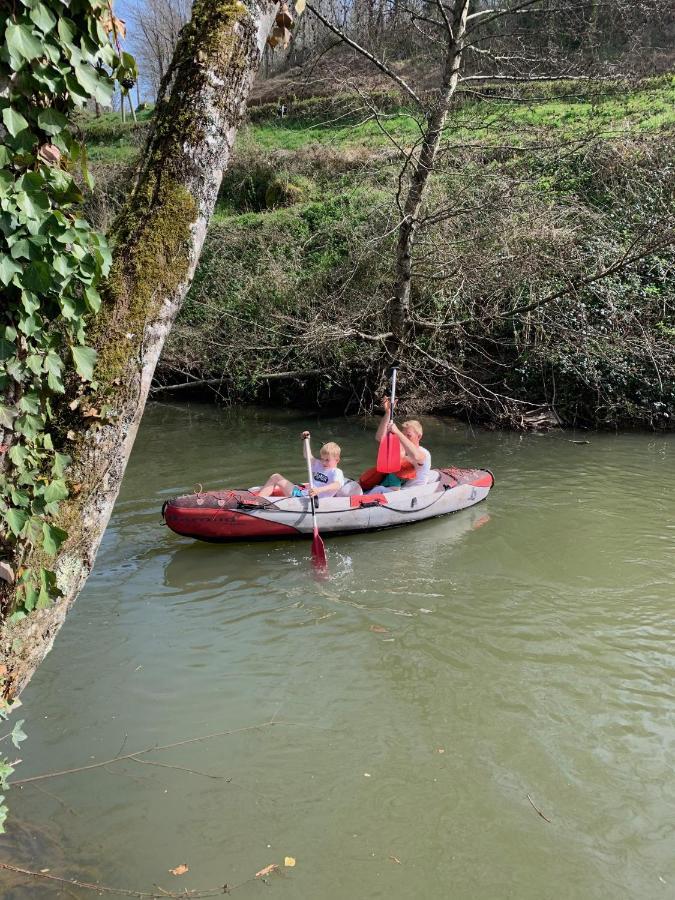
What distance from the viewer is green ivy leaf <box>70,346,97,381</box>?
85.0 inches

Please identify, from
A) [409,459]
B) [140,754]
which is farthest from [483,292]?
[140,754]

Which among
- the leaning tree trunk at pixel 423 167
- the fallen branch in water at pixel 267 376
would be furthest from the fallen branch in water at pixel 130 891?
the fallen branch in water at pixel 267 376

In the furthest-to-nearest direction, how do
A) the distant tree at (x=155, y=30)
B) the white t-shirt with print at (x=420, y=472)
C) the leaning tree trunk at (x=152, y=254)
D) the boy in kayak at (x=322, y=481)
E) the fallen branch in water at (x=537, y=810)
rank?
the distant tree at (x=155, y=30), the white t-shirt with print at (x=420, y=472), the boy in kayak at (x=322, y=481), the fallen branch in water at (x=537, y=810), the leaning tree trunk at (x=152, y=254)

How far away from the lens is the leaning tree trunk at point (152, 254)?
2.24 metres

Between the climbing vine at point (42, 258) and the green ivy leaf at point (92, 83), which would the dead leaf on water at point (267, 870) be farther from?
the green ivy leaf at point (92, 83)

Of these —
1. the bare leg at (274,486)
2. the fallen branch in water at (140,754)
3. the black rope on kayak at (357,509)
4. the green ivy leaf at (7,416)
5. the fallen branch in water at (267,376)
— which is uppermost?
the green ivy leaf at (7,416)

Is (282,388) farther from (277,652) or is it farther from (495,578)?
(277,652)

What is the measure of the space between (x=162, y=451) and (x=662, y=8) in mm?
10242

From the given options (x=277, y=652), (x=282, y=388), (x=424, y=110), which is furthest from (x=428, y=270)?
(x=277, y=652)

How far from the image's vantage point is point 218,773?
4016 millimetres

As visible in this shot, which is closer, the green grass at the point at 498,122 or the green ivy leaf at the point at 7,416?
the green ivy leaf at the point at 7,416

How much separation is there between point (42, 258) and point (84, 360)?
0.33 metres

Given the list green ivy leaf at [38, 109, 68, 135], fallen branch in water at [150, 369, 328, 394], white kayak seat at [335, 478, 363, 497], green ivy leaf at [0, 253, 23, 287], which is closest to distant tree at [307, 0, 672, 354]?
fallen branch in water at [150, 369, 328, 394]

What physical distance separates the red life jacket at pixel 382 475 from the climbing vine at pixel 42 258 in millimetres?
6838
